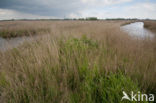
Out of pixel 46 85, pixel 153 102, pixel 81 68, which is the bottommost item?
pixel 153 102

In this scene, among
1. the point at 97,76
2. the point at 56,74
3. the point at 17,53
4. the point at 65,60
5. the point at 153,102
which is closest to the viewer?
the point at 153,102

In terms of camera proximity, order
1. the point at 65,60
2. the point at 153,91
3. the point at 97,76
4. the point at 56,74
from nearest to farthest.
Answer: the point at 153,91 < the point at 97,76 < the point at 56,74 < the point at 65,60

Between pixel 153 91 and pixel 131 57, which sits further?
pixel 131 57

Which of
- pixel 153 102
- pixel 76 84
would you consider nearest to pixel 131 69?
pixel 153 102

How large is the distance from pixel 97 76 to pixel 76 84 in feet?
1.20

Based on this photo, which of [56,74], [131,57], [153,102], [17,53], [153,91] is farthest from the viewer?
[17,53]

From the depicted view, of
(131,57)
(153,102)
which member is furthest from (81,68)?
(131,57)

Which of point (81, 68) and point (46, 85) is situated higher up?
point (81, 68)

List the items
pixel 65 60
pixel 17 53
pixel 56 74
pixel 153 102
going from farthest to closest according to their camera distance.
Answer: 1. pixel 17 53
2. pixel 65 60
3. pixel 56 74
4. pixel 153 102

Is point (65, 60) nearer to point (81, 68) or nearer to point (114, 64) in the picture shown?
point (81, 68)

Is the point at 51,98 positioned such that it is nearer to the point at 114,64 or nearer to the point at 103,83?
the point at 103,83

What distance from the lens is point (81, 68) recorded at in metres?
1.47

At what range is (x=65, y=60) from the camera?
1.68m

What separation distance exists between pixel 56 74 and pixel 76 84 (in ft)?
1.29
